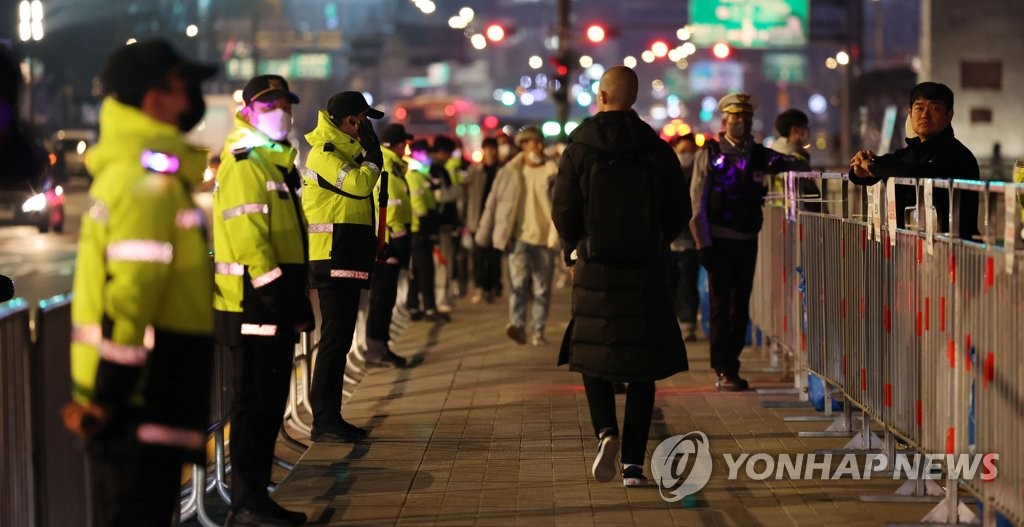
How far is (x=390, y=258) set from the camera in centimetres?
1390

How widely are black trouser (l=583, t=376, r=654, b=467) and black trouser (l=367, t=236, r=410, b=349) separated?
5.45 meters

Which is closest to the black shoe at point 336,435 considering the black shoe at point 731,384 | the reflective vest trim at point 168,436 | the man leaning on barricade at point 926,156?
the black shoe at point 731,384

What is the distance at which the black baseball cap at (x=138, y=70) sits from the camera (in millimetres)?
5570

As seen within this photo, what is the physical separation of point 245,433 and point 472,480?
1.56 metres

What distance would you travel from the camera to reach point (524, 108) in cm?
11512

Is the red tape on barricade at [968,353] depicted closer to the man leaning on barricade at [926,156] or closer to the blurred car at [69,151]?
the man leaning on barricade at [926,156]

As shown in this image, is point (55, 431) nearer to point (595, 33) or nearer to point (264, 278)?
point (264, 278)

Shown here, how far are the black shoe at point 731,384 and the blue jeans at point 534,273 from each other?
3.91 metres

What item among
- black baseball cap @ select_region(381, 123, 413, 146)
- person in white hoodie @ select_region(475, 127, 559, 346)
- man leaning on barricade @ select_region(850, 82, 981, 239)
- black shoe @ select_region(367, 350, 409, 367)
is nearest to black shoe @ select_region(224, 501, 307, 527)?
man leaning on barricade @ select_region(850, 82, 981, 239)

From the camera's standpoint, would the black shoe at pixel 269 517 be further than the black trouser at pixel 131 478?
Yes

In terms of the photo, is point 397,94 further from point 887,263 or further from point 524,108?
point 887,263

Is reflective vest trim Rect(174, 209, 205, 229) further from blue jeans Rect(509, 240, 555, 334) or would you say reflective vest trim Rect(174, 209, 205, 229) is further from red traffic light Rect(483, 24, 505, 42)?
red traffic light Rect(483, 24, 505, 42)

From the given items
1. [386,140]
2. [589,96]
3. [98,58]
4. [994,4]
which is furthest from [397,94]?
[386,140]

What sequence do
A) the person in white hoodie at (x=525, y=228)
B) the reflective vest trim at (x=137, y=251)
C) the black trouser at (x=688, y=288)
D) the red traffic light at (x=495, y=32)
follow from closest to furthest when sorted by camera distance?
the reflective vest trim at (x=137, y=251)
the person in white hoodie at (x=525, y=228)
the black trouser at (x=688, y=288)
the red traffic light at (x=495, y=32)
